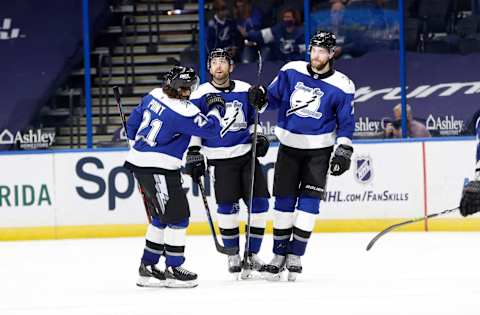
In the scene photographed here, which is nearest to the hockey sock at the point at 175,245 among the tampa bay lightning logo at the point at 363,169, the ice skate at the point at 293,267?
the ice skate at the point at 293,267

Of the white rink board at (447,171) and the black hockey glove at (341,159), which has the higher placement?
the black hockey glove at (341,159)

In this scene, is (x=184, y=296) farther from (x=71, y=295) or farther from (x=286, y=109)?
(x=286, y=109)

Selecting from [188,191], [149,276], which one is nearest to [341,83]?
[149,276]

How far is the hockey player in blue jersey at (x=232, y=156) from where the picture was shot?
847cm

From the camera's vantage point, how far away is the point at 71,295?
773 centimetres

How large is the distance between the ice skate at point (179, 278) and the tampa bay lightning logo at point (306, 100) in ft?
3.92

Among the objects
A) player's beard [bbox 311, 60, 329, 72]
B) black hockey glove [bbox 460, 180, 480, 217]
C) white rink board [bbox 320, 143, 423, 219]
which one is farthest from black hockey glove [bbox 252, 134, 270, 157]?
white rink board [bbox 320, 143, 423, 219]

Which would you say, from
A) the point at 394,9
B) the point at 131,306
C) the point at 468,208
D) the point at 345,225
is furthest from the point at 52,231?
the point at 468,208

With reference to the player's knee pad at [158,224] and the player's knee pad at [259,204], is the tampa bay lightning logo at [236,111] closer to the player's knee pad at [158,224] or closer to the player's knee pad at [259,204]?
the player's knee pad at [259,204]

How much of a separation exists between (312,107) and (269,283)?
110 cm

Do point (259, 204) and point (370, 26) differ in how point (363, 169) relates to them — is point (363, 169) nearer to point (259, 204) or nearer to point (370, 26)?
point (370, 26)

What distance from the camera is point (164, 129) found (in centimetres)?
792

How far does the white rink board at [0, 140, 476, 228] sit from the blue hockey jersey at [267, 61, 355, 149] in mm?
3373

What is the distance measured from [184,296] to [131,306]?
1.64ft
